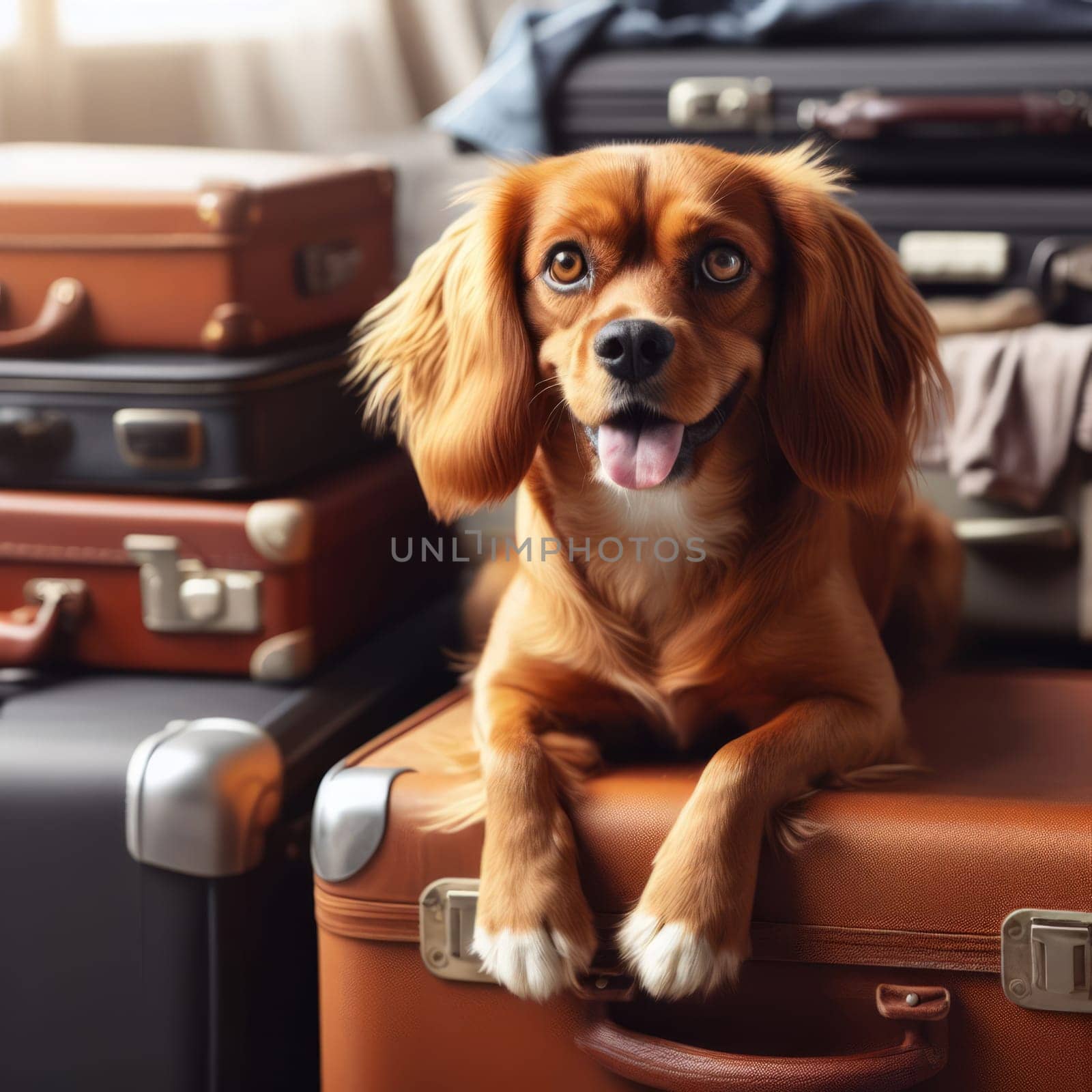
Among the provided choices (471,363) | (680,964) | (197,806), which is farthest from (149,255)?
(680,964)

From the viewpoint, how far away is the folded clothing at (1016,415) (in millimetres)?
1743

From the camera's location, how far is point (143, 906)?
1.41 m

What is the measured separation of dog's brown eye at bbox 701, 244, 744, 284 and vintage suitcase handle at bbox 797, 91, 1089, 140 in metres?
0.71

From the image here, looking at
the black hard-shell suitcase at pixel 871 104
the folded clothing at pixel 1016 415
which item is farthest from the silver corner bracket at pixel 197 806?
the black hard-shell suitcase at pixel 871 104

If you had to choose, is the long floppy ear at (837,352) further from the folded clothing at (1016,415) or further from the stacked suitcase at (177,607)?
the stacked suitcase at (177,607)

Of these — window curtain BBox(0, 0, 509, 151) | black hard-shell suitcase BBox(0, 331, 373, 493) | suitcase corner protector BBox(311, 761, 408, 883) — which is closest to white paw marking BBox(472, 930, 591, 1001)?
suitcase corner protector BBox(311, 761, 408, 883)

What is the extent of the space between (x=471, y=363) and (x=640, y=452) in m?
0.23

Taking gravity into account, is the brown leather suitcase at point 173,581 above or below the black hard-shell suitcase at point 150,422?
below

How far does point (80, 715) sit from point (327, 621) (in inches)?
13.3

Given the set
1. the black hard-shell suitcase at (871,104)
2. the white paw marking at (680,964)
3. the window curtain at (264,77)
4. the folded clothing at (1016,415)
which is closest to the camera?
the white paw marking at (680,964)

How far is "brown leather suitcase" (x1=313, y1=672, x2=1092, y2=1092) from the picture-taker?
3.89 feet

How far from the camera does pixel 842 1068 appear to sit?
1157mm

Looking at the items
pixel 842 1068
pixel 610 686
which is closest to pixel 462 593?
pixel 610 686

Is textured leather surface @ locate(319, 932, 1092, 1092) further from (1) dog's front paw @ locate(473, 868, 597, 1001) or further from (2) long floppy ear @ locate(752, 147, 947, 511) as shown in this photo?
(2) long floppy ear @ locate(752, 147, 947, 511)
